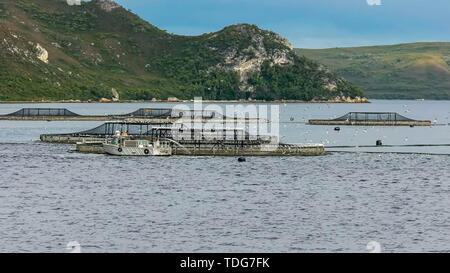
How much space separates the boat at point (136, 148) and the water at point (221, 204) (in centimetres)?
255

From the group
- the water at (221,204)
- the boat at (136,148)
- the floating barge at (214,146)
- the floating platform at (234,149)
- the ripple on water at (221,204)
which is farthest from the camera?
the floating barge at (214,146)

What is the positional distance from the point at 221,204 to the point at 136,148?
5723 centimetres

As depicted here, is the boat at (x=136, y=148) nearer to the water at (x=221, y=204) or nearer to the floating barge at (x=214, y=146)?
the floating barge at (x=214, y=146)

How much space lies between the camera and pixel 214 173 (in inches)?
4700

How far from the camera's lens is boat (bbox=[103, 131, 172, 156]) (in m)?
143

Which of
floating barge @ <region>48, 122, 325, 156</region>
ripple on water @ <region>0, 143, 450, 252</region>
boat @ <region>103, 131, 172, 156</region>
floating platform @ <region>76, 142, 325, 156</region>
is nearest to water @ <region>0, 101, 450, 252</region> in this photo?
ripple on water @ <region>0, 143, 450, 252</region>

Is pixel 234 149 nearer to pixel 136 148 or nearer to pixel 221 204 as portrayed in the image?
pixel 136 148

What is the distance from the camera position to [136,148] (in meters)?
144

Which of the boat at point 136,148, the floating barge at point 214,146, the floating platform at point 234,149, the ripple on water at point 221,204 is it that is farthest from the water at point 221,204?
the floating barge at point 214,146

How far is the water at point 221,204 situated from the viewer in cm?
6875

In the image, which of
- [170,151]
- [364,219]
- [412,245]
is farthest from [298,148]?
[412,245]

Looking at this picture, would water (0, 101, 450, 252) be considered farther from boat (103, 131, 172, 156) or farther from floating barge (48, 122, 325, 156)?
floating barge (48, 122, 325, 156)
